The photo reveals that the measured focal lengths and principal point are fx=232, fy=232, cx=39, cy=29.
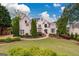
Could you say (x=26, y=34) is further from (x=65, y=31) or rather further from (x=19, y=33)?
(x=65, y=31)

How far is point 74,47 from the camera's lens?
1.84 meters

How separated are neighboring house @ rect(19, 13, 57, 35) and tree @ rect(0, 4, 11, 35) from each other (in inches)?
3.9

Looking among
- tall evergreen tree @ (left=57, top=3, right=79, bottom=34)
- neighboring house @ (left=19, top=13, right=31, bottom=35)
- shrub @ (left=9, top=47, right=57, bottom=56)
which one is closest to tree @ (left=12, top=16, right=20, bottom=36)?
neighboring house @ (left=19, top=13, right=31, bottom=35)

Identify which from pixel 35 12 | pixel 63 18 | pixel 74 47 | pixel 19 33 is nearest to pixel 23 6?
pixel 35 12

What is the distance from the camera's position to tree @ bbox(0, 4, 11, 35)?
72.6 inches

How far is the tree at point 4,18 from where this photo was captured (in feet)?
6.05

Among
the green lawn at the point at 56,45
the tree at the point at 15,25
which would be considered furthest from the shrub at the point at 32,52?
the tree at the point at 15,25

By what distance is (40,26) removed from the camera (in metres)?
1.86

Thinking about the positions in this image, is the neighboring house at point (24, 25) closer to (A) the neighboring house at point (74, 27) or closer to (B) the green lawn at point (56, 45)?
(B) the green lawn at point (56, 45)

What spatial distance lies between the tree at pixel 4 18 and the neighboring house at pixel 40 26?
0.33 ft

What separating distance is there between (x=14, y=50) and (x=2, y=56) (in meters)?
0.11

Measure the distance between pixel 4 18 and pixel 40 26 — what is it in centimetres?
30

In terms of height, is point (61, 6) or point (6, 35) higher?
point (61, 6)

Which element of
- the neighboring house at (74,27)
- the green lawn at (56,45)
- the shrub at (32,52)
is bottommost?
the shrub at (32,52)
